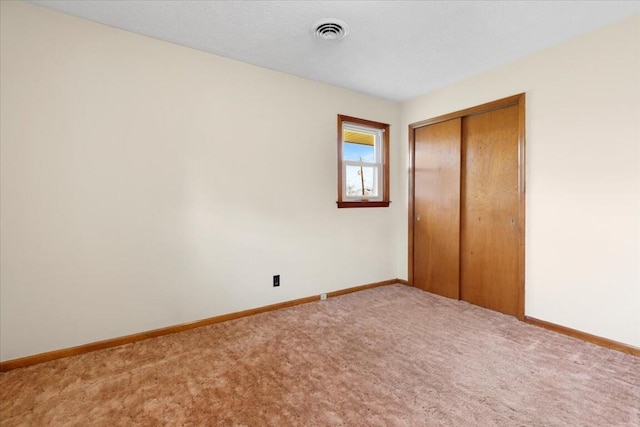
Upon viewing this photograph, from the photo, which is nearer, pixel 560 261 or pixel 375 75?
pixel 560 261

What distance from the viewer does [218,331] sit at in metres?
2.73

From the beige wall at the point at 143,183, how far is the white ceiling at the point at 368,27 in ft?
0.80

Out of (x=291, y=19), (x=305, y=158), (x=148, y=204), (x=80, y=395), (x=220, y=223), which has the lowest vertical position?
(x=80, y=395)

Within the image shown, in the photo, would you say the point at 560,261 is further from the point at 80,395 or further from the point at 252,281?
the point at 80,395

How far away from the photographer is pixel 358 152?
4.02m

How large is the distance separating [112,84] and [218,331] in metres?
2.27

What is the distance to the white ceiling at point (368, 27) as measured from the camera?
2166 millimetres

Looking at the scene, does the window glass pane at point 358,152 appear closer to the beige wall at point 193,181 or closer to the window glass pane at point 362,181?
the window glass pane at point 362,181

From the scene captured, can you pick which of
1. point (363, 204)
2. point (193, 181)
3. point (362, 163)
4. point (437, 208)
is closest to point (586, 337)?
point (437, 208)

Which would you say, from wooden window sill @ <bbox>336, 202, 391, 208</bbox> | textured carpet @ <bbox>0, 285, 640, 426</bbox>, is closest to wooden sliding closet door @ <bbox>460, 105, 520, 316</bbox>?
textured carpet @ <bbox>0, 285, 640, 426</bbox>

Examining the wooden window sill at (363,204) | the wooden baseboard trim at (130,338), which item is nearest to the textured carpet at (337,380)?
the wooden baseboard trim at (130,338)

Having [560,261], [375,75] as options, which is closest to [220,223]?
[375,75]

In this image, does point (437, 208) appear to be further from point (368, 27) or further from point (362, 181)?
point (368, 27)

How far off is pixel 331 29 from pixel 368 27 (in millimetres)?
298
